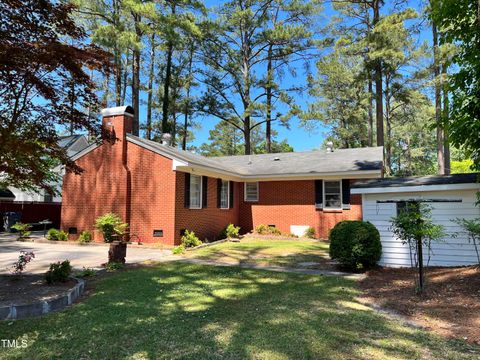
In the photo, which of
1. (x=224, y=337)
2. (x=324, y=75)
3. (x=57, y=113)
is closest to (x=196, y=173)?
(x=57, y=113)

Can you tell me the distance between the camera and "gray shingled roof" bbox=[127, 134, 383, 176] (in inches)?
596

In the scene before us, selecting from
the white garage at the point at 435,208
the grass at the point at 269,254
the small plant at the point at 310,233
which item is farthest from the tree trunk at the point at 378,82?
the white garage at the point at 435,208

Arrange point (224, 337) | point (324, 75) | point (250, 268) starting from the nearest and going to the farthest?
point (224, 337) < point (250, 268) < point (324, 75)

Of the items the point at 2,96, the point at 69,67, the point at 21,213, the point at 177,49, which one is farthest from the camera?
the point at 177,49

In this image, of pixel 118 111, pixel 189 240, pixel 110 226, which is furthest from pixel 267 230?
pixel 118 111

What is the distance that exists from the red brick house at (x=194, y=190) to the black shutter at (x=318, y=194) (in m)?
0.05

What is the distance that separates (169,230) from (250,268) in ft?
16.2

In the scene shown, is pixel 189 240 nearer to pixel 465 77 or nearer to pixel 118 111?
pixel 118 111

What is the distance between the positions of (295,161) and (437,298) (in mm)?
13319

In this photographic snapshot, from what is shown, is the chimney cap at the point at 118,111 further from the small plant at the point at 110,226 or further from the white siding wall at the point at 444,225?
the white siding wall at the point at 444,225

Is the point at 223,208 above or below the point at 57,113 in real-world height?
below

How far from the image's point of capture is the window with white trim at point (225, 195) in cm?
1664

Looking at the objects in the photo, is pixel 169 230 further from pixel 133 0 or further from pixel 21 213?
pixel 133 0

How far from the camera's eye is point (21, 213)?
18828mm
